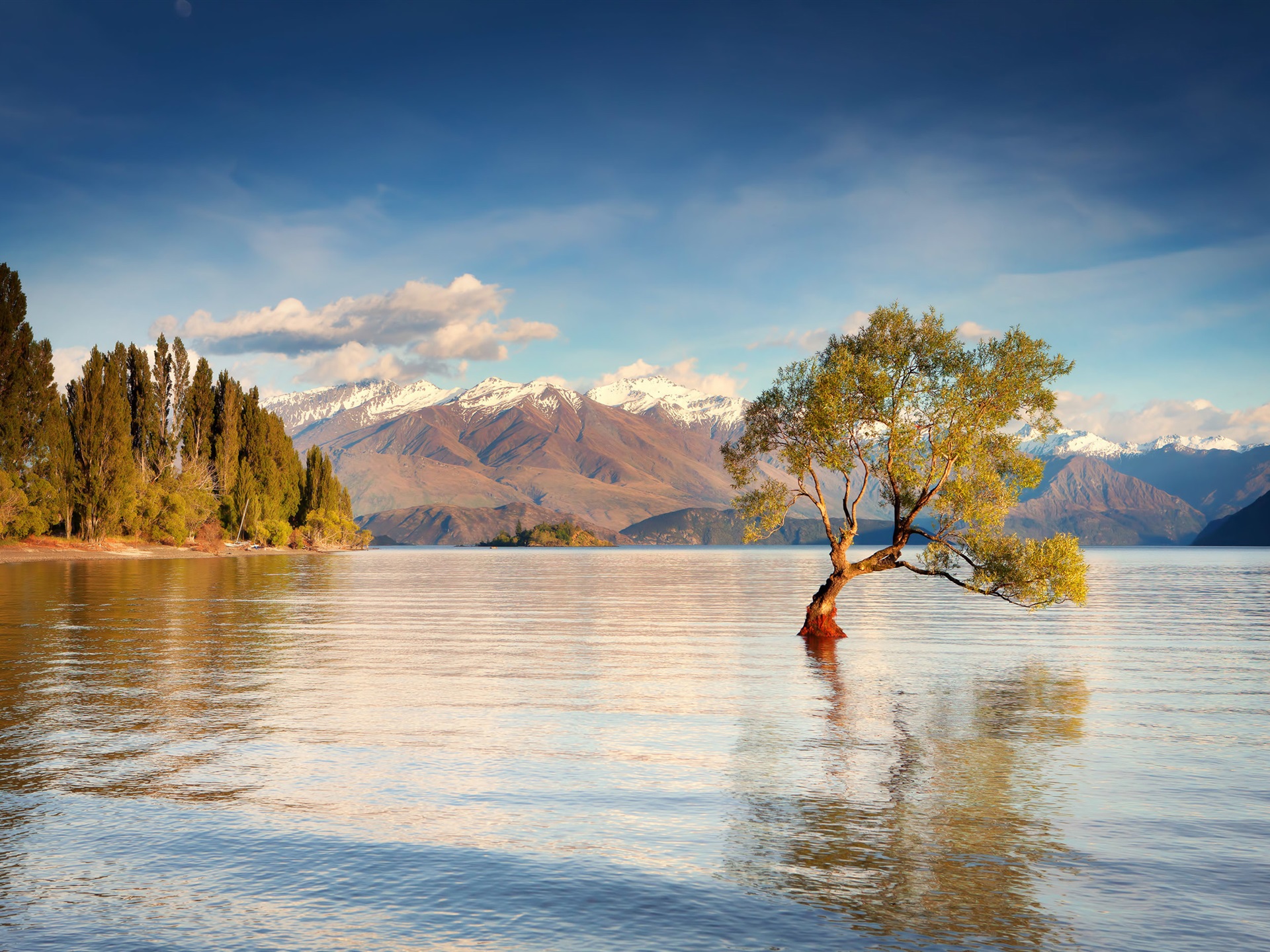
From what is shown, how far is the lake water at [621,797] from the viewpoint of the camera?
10.6 m

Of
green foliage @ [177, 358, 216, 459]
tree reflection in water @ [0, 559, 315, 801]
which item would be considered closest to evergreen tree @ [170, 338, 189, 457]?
green foliage @ [177, 358, 216, 459]

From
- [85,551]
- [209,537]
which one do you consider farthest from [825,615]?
[209,537]

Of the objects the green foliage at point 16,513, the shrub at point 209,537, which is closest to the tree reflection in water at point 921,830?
the green foliage at point 16,513

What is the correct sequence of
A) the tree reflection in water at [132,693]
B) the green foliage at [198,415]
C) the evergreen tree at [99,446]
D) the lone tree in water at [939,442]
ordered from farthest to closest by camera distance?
the green foliage at [198,415]
the evergreen tree at [99,446]
the lone tree in water at [939,442]
the tree reflection in water at [132,693]

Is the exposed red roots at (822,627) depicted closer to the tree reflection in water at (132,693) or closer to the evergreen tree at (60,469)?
the tree reflection in water at (132,693)

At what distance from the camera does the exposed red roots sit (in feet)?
146

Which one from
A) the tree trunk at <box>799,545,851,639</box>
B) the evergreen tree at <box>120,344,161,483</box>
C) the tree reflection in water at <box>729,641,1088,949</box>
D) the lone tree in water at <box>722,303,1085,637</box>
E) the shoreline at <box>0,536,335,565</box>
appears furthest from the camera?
the evergreen tree at <box>120,344,161,483</box>

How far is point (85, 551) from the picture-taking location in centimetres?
11962

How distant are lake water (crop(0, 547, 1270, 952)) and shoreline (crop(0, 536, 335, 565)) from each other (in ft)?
277

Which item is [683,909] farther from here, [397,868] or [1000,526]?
[1000,526]

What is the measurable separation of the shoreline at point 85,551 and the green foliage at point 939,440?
4043 inches

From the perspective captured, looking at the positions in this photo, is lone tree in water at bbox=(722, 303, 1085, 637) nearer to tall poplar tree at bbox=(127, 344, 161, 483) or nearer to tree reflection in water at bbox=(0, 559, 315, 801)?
tree reflection in water at bbox=(0, 559, 315, 801)

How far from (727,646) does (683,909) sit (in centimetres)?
3065

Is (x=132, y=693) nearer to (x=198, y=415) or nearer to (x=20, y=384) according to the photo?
(x=20, y=384)
